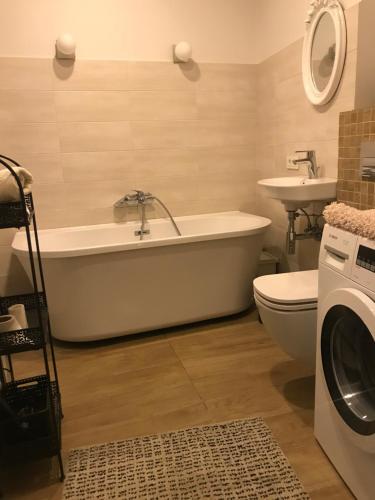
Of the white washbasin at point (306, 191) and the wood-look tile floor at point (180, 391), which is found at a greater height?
the white washbasin at point (306, 191)

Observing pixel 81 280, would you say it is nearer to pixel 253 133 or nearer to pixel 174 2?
pixel 253 133

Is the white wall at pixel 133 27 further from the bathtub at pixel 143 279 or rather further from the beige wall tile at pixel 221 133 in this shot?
the bathtub at pixel 143 279

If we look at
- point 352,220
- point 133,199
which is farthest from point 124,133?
point 352,220

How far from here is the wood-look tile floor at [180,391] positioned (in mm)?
1556

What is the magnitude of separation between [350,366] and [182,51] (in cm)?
246

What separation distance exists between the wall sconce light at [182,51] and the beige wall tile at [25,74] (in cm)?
89

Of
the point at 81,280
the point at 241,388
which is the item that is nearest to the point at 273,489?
the point at 241,388

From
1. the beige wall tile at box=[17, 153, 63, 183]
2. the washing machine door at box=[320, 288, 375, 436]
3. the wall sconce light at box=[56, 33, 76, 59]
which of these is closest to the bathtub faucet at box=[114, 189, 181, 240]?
the beige wall tile at box=[17, 153, 63, 183]

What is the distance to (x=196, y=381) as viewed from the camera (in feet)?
6.91

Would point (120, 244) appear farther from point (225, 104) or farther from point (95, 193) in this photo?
point (225, 104)

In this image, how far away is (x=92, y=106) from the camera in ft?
9.46

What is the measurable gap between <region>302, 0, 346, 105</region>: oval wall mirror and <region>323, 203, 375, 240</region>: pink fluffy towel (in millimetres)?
1123

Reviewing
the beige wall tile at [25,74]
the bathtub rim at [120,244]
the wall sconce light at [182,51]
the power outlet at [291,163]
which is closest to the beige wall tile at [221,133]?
the wall sconce light at [182,51]

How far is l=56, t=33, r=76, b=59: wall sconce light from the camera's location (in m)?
2.64
